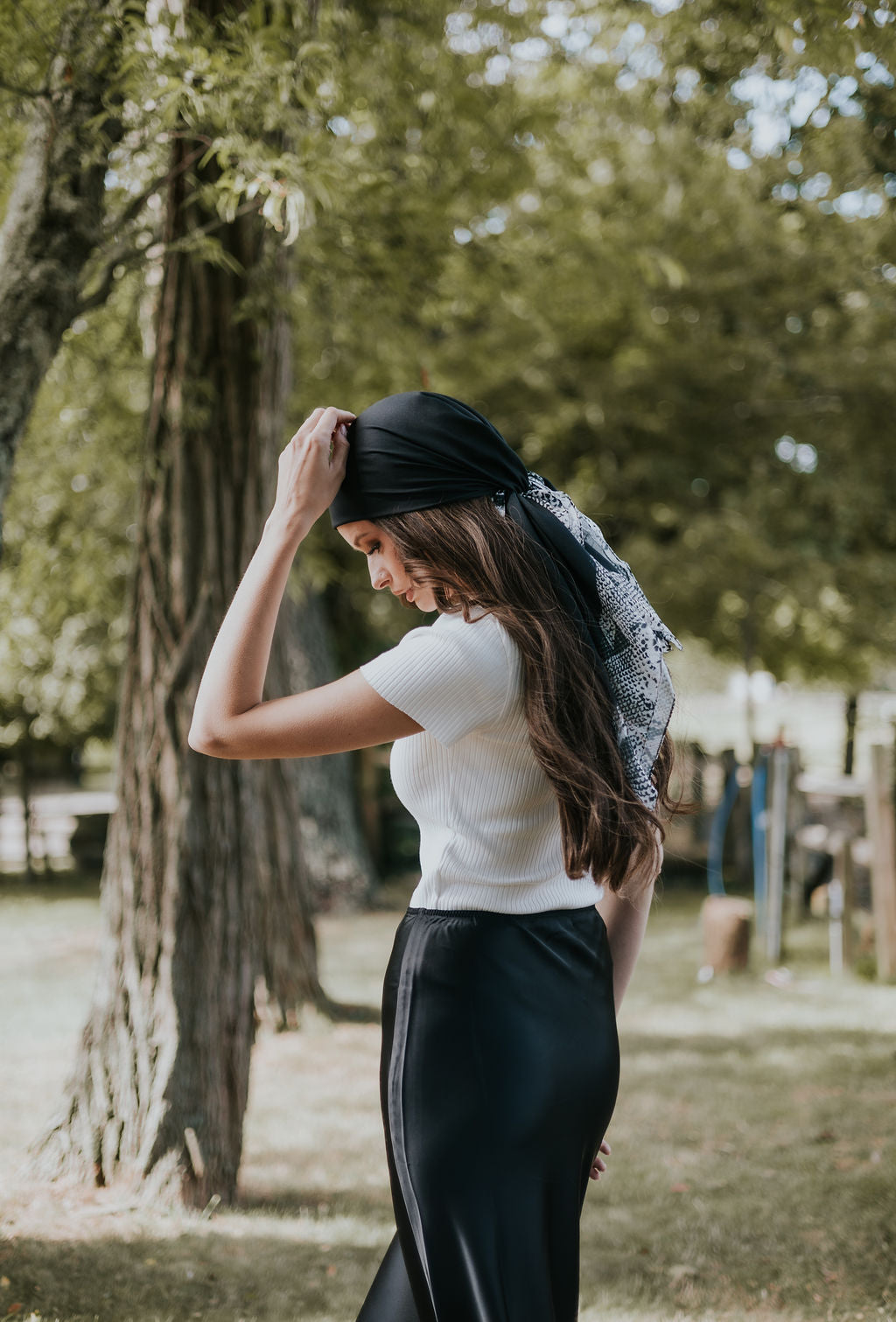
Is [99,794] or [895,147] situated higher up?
[895,147]

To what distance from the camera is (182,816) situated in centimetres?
415

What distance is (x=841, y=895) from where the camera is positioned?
8.33m

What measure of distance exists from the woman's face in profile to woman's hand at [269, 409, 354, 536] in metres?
0.07

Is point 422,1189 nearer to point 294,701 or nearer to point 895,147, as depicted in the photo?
point 294,701

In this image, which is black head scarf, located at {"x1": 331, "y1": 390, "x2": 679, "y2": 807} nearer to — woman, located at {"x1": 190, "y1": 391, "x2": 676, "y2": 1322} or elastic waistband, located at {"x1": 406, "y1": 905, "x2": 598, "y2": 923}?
woman, located at {"x1": 190, "y1": 391, "x2": 676, "y2": 1322}

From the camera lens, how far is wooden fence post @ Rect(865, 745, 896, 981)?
7.80 meters

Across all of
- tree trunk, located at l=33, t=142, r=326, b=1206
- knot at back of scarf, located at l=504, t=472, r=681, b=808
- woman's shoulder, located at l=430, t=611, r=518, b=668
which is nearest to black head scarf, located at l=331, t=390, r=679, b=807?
knot at back of scarf, located at l=504, t=472, r=681, b=808

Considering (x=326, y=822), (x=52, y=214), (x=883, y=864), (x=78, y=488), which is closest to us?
(x=52, y=214)

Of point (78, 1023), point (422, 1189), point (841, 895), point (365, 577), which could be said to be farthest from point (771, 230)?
point (422, 1189)

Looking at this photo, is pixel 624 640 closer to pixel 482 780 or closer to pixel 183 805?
pixel 482 780

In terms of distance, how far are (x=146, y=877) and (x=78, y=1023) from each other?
3.65m

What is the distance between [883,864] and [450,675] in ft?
22.8

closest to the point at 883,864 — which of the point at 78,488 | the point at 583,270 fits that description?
the point at 583,270

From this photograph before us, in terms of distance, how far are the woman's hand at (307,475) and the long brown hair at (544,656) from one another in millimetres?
114
